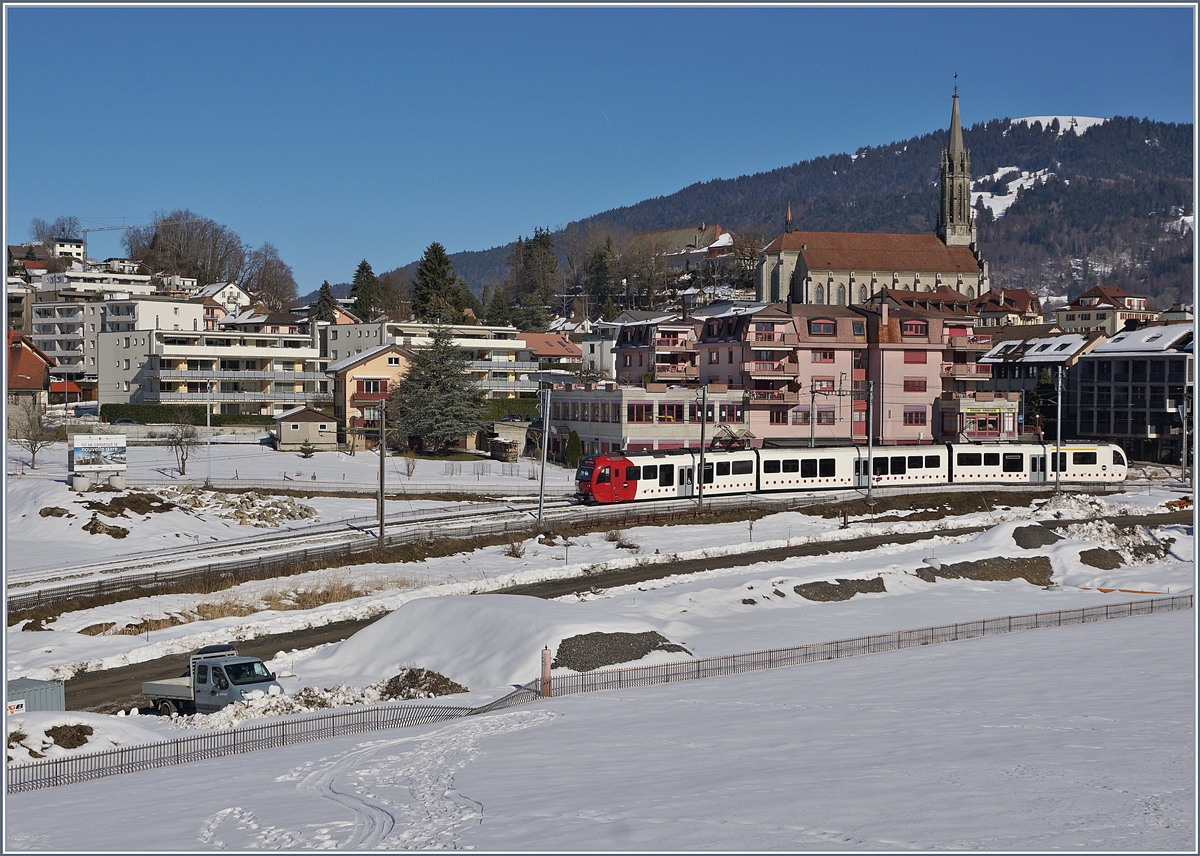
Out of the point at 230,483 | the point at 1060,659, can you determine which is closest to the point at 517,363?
the point at 230,483

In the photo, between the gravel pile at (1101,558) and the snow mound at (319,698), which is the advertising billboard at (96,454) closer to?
the snow mound at (319,698)

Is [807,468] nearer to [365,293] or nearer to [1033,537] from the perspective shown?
[1033,537]

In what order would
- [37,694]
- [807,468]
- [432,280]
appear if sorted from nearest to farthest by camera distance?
[37,694], [807,468], [432,280]

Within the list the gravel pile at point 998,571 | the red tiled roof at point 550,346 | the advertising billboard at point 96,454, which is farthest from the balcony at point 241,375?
the gravel pile at point 998,571

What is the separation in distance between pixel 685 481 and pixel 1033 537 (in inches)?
711

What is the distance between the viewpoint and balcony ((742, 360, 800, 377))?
77.3 m

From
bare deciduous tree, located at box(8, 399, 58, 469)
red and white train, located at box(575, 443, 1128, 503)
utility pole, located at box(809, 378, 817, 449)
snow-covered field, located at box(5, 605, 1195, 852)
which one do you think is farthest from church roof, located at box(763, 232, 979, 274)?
snow-covered field, located at box(5, 605, 1195, 852)

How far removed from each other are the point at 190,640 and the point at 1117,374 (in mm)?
80685

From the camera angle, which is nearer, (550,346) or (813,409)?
(813,409)

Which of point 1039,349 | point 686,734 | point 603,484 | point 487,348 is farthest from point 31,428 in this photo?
point 1039,349

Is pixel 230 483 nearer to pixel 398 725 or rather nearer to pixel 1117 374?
pixel 398 725

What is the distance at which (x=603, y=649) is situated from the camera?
3069 centimetres

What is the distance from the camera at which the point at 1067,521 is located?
55969 millimetres

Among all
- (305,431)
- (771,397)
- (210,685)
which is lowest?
(210,685)
